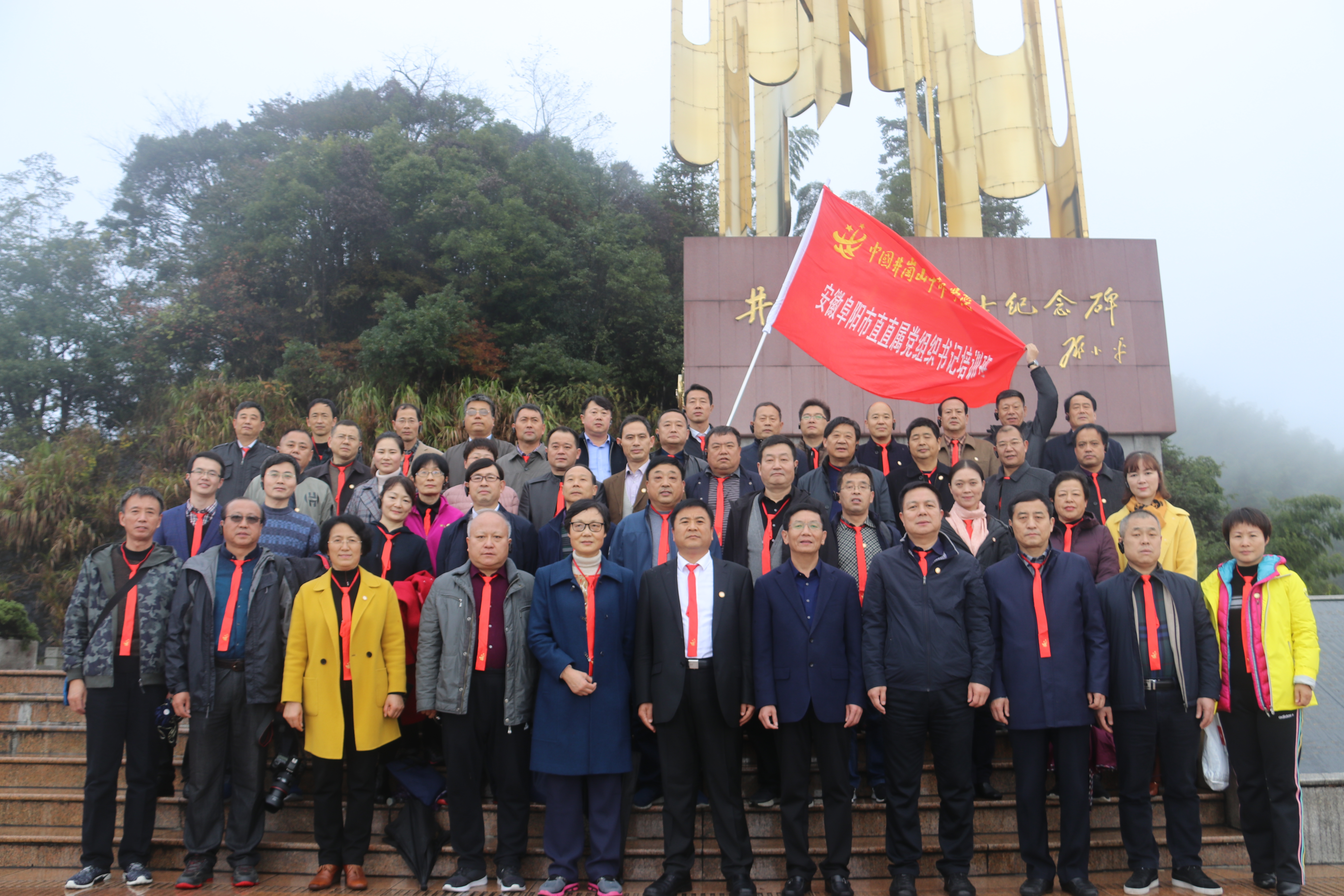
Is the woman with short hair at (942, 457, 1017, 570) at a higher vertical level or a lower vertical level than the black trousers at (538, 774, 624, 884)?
higher

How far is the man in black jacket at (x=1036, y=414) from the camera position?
5.26 metres

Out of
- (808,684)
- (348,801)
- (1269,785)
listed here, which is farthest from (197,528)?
(1269,785)

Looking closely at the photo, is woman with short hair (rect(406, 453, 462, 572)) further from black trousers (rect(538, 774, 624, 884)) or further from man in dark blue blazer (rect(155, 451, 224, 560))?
black trousers (rect(538, 774, 624, 884))

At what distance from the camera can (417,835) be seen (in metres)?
3.70

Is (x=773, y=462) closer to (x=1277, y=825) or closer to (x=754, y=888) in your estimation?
(x=754, y=888)

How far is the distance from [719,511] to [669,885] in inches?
68.1

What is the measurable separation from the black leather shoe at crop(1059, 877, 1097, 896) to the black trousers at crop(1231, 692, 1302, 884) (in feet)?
1.79

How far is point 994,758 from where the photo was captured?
4160mm

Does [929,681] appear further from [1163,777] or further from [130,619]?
[130,619]

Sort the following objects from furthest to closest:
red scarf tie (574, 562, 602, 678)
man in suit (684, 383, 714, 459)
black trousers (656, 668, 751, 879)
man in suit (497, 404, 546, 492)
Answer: man in suit (684, 383, 714, 459), man in suit (497, 404, 546, 492), red scarf tie (574, 562, 602, 678), black trousers (656, 668, 751, 879)

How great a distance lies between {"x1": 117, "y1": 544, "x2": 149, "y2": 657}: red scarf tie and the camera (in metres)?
3.67

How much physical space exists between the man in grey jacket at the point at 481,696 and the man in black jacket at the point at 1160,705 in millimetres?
2380

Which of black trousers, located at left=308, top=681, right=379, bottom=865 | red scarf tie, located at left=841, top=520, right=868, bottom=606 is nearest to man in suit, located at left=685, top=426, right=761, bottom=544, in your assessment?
red scarf tie, located at left=841, top=520, right=868, bottom=606

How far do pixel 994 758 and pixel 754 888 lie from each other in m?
1.47
